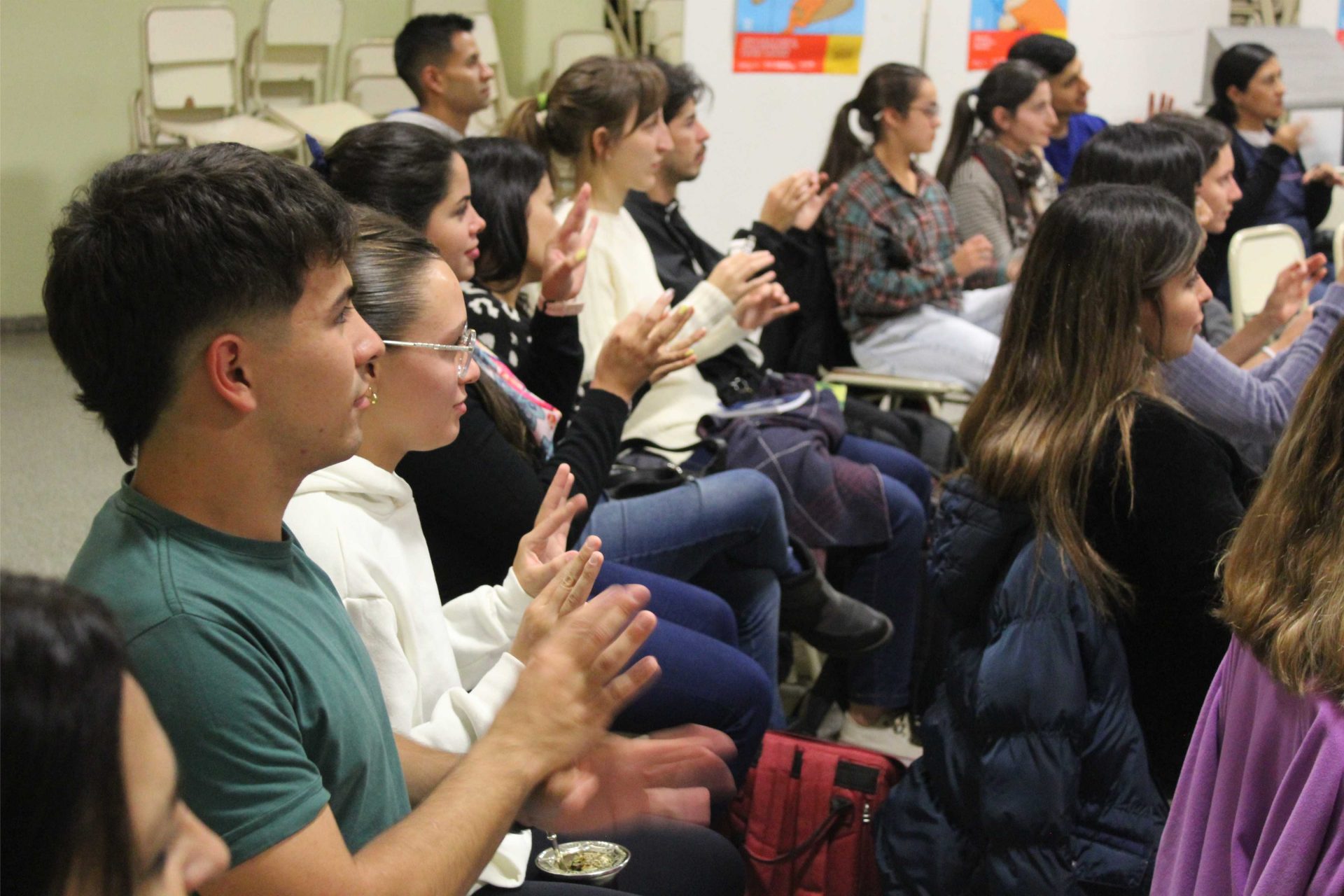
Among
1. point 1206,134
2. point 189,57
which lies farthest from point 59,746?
point 189,57

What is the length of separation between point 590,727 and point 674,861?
1.95 ft

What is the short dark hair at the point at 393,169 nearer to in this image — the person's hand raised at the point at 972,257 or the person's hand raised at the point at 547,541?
the person's hand raised at the point at 547,541

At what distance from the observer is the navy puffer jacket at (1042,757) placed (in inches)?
64.1

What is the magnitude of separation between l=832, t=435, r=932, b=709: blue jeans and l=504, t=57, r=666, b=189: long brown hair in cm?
101

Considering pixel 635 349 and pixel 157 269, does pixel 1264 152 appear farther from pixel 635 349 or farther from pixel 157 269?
pixel 157 269

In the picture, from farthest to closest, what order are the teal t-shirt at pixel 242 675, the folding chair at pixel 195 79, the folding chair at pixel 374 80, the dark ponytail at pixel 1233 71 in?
the folding chair at pixel 374 80, the folding chair at pixel 195 79, the dark ponytail at pixel 1233 71, the teal t-shirt at pixel 242 675

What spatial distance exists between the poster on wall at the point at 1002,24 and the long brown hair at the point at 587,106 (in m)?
1.98

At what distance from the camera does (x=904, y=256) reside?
3.67 m

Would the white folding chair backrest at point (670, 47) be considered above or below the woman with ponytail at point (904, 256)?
above

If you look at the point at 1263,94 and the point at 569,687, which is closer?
the point at 569,687

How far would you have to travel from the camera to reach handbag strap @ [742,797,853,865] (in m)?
1.95

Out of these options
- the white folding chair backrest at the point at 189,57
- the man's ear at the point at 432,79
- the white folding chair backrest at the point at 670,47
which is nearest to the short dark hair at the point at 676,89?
the man's ear at the point at 432,79

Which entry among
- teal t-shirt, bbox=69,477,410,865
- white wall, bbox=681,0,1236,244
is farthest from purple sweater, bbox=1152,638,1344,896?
white wall, bbox=681,0,1236,244

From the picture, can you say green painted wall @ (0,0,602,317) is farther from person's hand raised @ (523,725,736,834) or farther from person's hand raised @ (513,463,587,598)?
person's hand raised @ (523,725,736,834)
